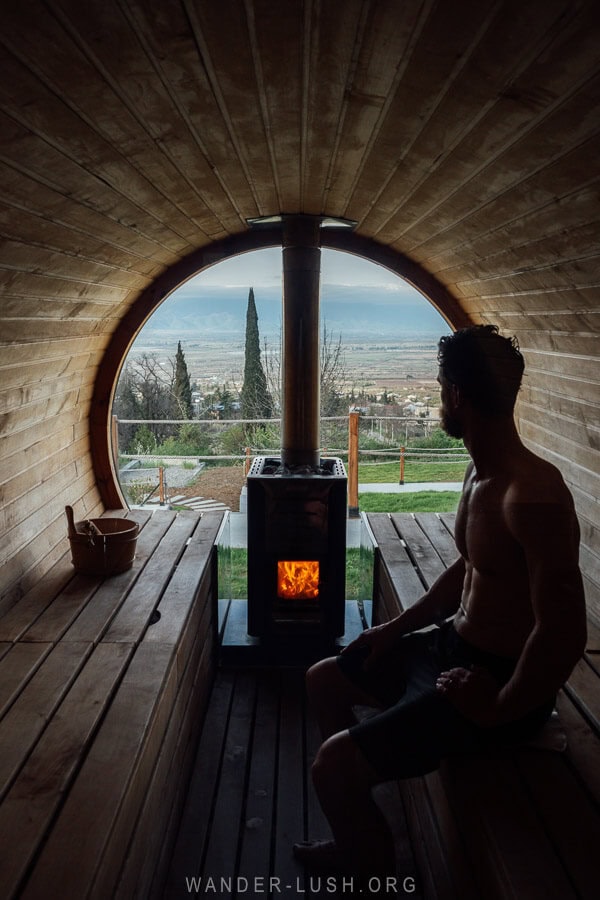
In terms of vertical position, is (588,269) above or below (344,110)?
below

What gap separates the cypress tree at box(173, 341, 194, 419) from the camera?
7578mm

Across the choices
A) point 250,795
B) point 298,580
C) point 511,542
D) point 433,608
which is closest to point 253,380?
point 298,580

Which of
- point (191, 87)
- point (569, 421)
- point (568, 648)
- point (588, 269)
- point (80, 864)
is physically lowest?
point (80, 864)

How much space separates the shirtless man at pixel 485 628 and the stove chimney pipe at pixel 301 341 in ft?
5.36

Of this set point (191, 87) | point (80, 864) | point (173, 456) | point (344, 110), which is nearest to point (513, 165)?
point (344, 110)

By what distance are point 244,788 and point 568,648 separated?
148 centimetres

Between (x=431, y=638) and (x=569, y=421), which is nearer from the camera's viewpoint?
(x=431, y=638)

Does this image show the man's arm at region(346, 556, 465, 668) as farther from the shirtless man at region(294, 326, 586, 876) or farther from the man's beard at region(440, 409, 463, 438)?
the man's beard at region(440, 409, 463, 438)

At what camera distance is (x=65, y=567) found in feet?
9.27

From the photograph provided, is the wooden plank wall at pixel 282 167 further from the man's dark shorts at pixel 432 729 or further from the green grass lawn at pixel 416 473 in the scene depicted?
the green grass lawn at pixel 416 473

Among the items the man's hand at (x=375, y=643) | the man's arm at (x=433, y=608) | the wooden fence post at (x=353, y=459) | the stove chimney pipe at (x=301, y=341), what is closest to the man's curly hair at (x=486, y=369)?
the man's arm at (x=433, y=608)

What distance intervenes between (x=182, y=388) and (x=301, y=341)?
463 cm

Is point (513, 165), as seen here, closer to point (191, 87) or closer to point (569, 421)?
point (191, 87)

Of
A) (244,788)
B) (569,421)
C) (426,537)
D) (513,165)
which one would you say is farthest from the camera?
(426,537)
